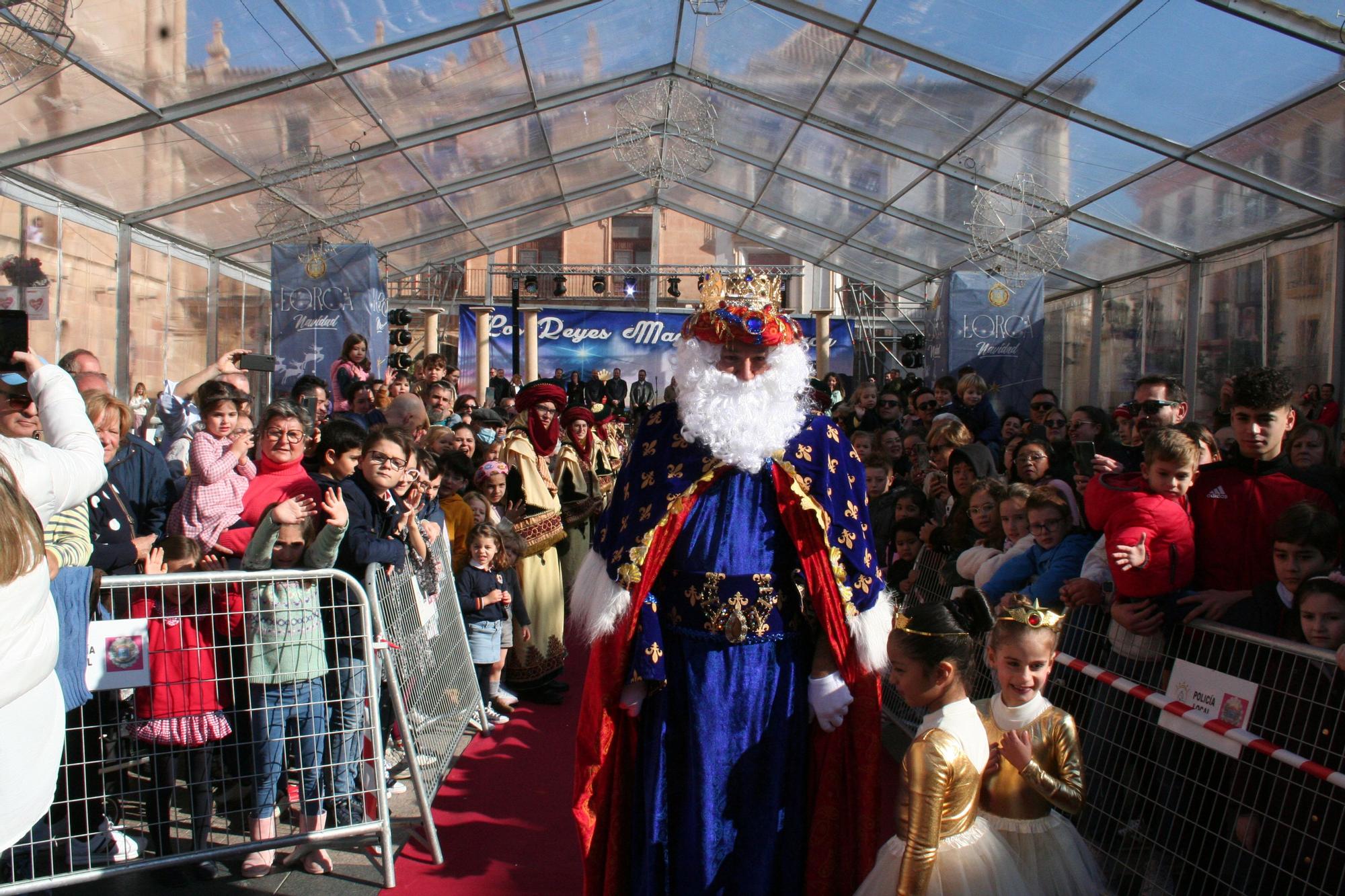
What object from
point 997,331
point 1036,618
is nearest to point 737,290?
point 1036,618

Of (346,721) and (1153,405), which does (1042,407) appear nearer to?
(1153,405)

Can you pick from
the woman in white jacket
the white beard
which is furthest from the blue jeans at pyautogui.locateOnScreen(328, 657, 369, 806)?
the white beard

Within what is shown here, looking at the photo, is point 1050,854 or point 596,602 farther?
point 596,602

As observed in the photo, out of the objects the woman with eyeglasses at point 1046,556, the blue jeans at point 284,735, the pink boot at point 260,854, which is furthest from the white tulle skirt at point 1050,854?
the pink boot at point 260,854

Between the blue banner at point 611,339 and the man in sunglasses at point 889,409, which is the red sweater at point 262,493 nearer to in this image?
the man in sunglasses at point 889,409

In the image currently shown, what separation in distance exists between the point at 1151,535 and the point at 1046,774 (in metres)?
0.99

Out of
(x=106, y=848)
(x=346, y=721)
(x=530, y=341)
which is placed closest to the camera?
(x=106, y=848)

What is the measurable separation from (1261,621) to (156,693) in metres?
3.47

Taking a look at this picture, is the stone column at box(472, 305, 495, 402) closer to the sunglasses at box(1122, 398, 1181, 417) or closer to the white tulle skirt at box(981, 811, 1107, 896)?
the sunglasses at box(1122, 398, 1181, 417)

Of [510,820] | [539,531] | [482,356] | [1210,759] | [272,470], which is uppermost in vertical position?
[482,356]

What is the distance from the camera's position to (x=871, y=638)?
2.77 meters

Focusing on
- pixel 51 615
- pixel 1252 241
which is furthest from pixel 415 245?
pixel 51 615

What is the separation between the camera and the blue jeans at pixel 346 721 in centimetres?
352

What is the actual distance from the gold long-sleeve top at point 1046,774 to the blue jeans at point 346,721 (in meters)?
2.07
